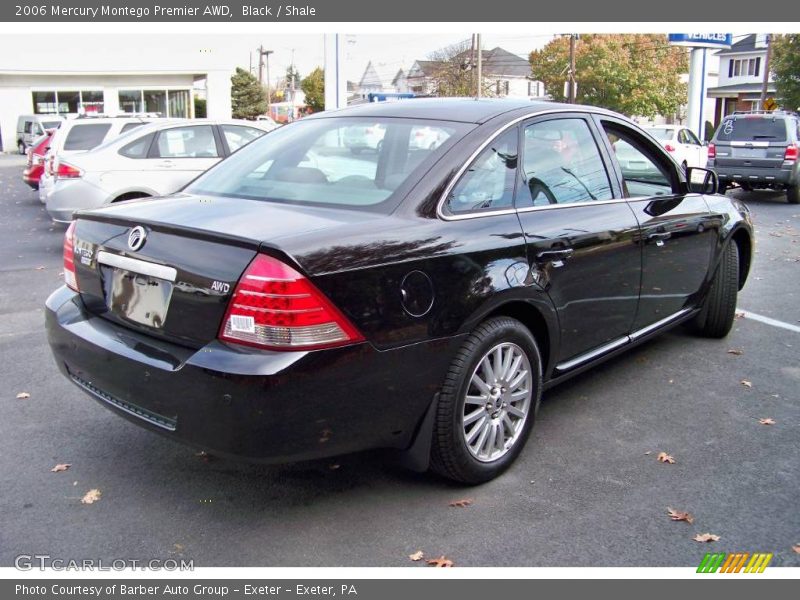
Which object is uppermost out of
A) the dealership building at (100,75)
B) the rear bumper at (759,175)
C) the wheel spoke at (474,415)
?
the dealership building at (100,75)

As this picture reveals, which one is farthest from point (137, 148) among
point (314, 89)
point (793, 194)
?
point (314, 89)

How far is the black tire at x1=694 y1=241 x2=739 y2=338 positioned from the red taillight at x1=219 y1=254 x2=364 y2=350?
12.6ft

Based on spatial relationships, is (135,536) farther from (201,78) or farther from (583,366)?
(201,78)

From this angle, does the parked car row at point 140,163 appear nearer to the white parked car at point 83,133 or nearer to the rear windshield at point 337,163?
A: the white parked car at point 83,133

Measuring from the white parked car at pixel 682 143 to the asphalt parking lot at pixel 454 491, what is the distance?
15.8 meters

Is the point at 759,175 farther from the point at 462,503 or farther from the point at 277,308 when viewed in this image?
the point at 277,308

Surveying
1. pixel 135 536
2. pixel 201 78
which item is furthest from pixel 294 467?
pixel 201 78

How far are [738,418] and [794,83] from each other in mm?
42413

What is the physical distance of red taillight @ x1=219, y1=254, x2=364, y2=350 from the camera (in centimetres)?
285

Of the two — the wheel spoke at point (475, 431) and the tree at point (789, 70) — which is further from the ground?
the tree at point (789, 70)

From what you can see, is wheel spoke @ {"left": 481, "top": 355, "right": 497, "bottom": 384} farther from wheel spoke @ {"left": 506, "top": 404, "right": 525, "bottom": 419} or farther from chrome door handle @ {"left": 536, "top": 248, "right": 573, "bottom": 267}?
chrome door handle @ {"left": 536, "top": 248, "right": 573, "bottom": 267}

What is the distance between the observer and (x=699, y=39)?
83.7 ft

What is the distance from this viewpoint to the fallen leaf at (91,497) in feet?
11.4

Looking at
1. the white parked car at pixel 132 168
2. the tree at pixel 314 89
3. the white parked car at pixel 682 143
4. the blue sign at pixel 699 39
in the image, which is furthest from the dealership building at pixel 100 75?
the tree at pixel 314 89
